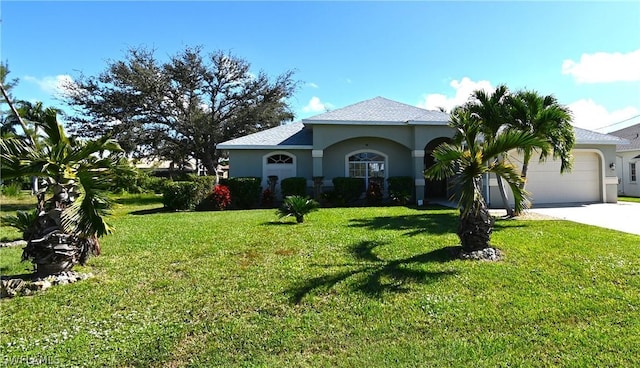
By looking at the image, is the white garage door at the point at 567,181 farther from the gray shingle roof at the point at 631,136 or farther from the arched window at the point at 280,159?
the arched window at the point at 280,159

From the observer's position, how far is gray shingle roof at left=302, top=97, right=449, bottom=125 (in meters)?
16.3

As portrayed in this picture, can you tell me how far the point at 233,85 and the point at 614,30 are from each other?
2557 centimetres

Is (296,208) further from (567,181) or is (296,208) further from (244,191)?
(567,181)

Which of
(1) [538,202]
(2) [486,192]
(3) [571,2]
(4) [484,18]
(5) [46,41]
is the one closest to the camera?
(3) [571,2]

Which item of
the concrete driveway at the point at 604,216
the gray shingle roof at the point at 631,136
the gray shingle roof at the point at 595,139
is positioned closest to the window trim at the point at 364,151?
the concrete driveway at the point at 604,216

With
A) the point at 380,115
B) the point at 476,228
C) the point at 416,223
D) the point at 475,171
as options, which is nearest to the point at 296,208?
the point at 416,223

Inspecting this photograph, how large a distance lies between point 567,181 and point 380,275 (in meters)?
15.4

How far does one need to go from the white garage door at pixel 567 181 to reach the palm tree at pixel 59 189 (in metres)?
17.1

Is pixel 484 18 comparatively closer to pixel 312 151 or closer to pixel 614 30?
pixel 614 30

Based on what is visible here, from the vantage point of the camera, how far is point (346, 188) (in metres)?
16.2

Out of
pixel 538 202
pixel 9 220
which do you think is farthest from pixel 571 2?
pixel 9 220

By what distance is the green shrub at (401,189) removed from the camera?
1605 cm

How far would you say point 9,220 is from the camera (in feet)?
22.1

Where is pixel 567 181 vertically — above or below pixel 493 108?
below
